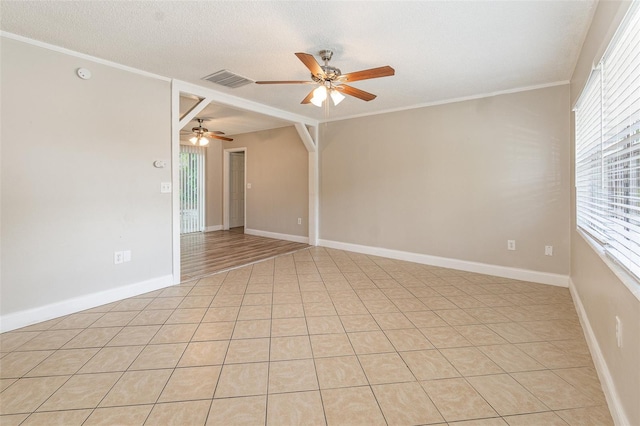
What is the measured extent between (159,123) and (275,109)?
1.93 meters

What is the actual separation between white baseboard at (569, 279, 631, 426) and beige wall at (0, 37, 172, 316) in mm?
3905

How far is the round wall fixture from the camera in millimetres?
2803

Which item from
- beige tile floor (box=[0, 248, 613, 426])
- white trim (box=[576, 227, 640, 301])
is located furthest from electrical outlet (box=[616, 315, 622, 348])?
beige tile floor (box=[0, 248, 613, 426])

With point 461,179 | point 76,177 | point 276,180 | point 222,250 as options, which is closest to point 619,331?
point 461,179

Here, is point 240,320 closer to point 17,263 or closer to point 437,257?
point 17,263

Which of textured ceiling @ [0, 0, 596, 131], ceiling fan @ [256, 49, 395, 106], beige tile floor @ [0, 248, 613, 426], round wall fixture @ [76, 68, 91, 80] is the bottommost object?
beige tile floor @ [0, 248, 613, 426]

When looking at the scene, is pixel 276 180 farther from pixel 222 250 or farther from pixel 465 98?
pixel 465 98

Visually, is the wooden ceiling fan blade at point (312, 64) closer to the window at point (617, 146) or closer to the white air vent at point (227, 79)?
the white air vent at point (227, 79)

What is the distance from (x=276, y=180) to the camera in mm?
6629

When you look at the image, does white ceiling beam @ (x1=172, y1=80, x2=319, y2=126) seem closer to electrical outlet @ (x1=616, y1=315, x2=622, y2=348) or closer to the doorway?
the doorway

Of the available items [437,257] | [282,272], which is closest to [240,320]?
[282,272]

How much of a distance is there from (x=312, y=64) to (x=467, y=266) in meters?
3.39

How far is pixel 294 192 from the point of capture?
20.8 feet

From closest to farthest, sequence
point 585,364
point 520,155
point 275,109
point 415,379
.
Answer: point 415,379
point 585,364
point 520,155
point 275,109
